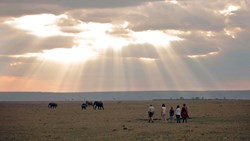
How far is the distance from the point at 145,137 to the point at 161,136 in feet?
3.70

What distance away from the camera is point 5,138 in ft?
94.5

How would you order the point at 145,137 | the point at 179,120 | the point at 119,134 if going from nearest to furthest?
the point at 145,137
the point at 119,134
the point at 179,120

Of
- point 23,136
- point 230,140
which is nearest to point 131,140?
point 230,140

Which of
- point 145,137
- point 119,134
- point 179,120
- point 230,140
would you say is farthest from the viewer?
point 179,120

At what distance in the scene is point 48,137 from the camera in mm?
28938

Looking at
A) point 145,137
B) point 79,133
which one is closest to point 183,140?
point 145,137

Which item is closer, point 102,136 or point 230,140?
point 230,140

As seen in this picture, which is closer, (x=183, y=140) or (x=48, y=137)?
(x=183, y=140)

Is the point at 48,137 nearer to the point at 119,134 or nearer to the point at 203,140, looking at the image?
the point at 119,134

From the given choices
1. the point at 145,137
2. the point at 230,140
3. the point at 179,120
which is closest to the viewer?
the point at 230,140

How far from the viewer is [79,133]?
31281mm

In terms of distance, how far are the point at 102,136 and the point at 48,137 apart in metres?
3.50

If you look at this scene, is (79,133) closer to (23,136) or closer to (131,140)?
(23,136)

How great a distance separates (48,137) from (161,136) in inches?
287
